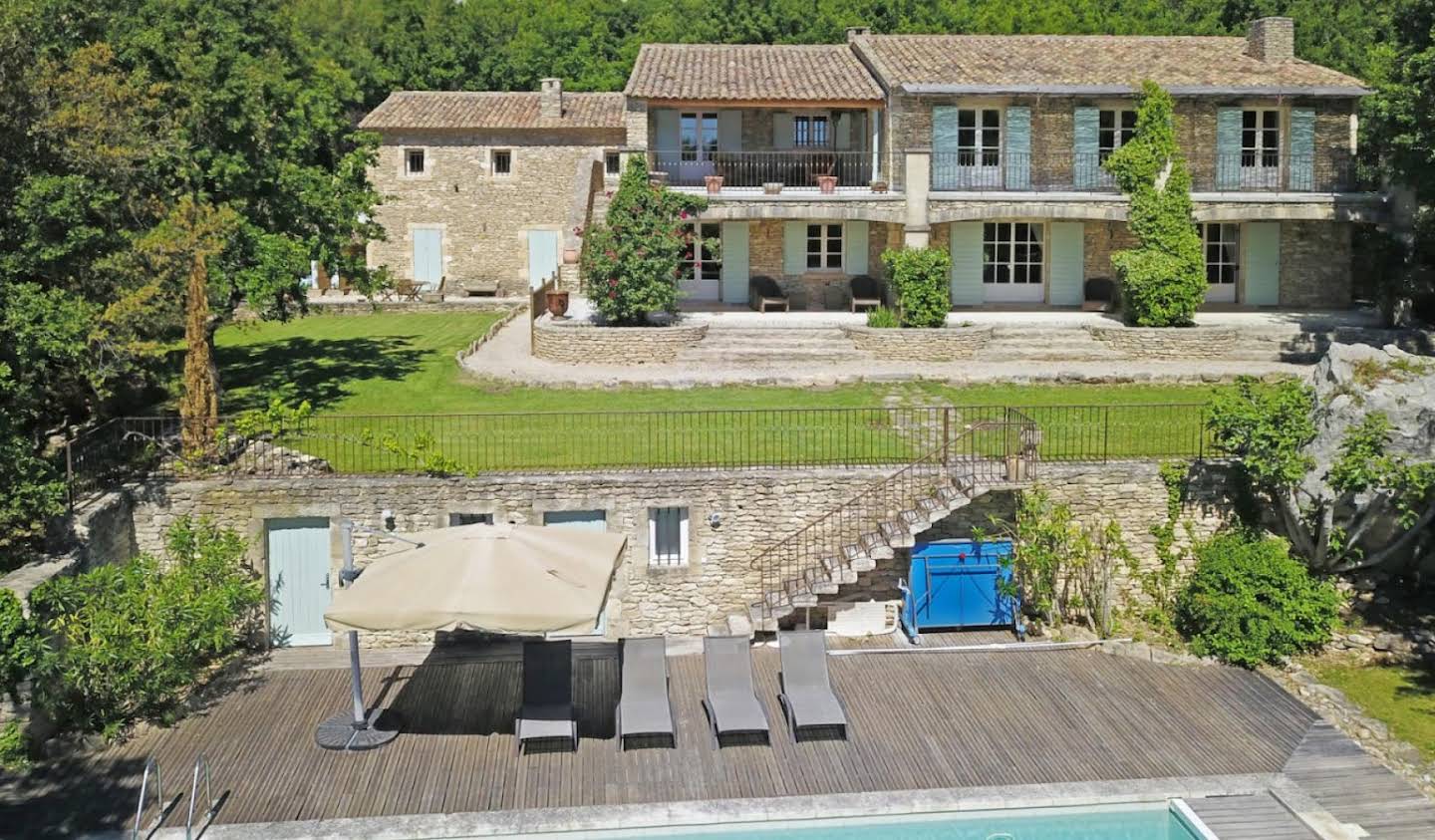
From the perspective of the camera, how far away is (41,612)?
15648 mm

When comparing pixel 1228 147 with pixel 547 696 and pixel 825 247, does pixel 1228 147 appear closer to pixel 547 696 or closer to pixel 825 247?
pixel 825 247

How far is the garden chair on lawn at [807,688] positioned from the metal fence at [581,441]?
373cm

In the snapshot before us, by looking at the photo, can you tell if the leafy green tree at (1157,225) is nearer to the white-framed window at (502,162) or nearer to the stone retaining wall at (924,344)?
the stone retaining wall at (924,344)

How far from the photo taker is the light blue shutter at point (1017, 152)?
104ft

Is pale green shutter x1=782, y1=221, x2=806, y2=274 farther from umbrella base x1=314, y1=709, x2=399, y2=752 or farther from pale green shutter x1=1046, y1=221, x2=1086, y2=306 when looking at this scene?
umbrella base x1=314, y1=709, x2=399, y2=752

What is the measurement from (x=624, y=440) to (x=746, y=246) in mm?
13141

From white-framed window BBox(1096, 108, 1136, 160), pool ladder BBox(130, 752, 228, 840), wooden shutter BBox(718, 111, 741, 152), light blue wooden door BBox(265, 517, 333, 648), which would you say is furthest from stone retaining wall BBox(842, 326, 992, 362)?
pool ladder BBox(130, 752, 228, 840)

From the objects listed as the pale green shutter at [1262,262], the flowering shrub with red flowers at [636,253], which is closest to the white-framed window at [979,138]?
the pale green shutter at [1262,262]

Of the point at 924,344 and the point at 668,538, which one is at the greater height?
the point at 924,344

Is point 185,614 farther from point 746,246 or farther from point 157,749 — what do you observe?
point 746,246

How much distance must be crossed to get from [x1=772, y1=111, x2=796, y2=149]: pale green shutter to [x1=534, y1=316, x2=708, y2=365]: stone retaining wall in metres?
8.31

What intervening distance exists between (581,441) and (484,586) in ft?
20.4

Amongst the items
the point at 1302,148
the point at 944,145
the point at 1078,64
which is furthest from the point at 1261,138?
the point at 944,145

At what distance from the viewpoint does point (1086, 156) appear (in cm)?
3183
